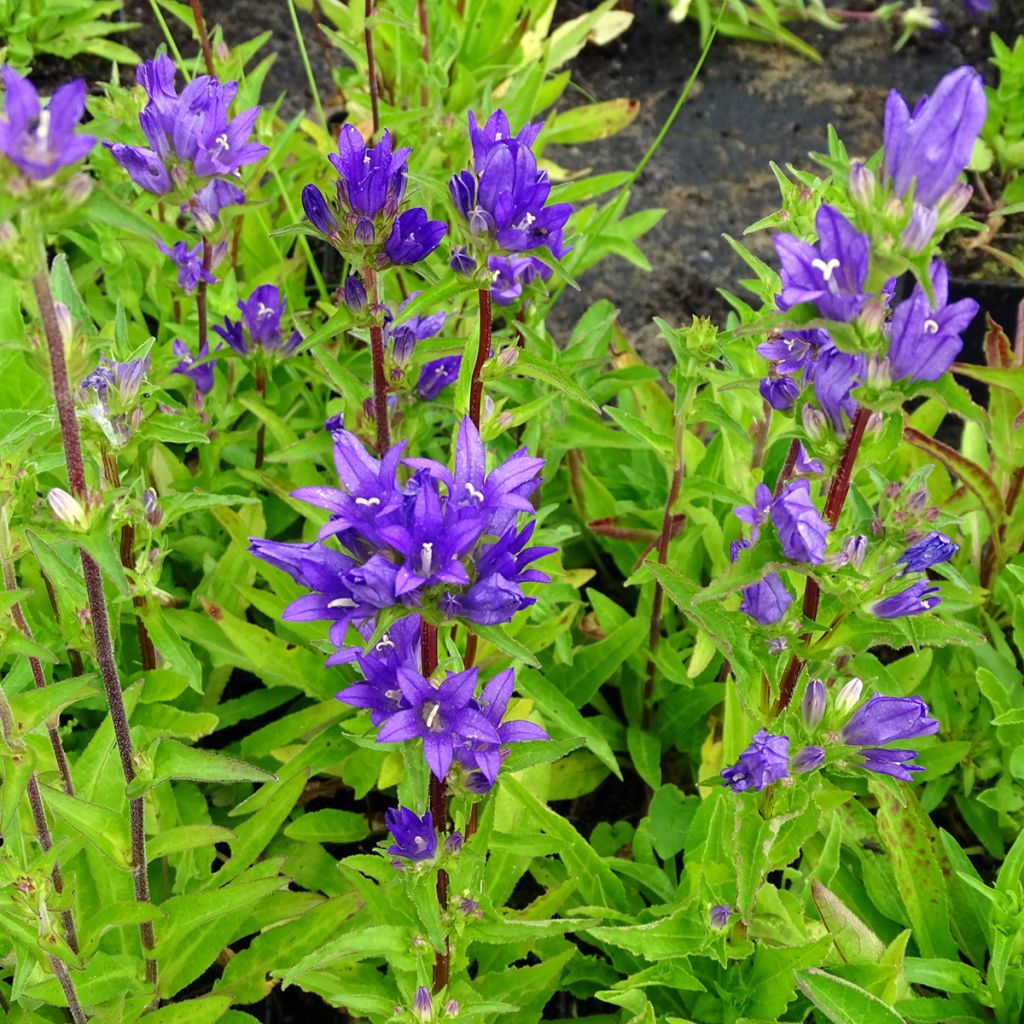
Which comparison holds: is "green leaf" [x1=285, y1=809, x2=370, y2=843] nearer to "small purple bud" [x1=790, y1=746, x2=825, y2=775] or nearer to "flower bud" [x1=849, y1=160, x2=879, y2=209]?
"small purple bud" [x1=790, y1=746, x2=825, y2=775]

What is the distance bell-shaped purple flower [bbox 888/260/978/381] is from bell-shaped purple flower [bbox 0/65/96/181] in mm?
992

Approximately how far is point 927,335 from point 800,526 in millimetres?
Answer: 302

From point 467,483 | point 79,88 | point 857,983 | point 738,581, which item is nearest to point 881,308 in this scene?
point 738,581

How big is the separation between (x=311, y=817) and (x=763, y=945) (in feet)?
3.32

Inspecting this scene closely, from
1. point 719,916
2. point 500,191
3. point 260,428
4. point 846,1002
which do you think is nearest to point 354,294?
point 500,191

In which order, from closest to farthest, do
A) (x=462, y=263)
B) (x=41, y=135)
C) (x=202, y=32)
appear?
(x=41, y=135)
(x=462, y=263)
(x=202, y=32)

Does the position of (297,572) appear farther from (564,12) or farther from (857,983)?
(564,12)

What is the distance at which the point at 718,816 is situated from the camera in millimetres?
2217

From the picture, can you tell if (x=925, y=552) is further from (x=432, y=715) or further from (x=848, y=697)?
(x=432, y=715)

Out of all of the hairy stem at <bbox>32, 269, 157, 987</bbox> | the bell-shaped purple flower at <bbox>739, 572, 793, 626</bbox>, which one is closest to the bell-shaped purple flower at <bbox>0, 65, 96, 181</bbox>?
the hairy stem at <bbox>32, 269, 157, 987</bbox>

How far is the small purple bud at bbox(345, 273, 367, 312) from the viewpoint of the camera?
188 cm

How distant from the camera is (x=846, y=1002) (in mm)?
1956

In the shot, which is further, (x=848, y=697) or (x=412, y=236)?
(x=412, y=236)

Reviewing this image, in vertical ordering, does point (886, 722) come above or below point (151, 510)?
below
